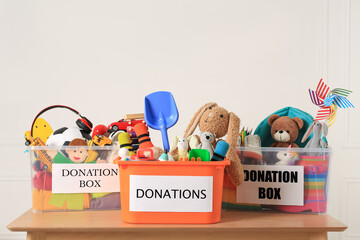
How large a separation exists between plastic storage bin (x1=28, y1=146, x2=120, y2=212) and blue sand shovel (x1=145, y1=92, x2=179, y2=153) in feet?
0.48

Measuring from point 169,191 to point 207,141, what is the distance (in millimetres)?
180

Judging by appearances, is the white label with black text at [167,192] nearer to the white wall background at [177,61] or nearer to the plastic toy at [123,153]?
the plastic toy at [123,153]

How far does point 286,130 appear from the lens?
110cm

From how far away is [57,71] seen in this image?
2180 mm

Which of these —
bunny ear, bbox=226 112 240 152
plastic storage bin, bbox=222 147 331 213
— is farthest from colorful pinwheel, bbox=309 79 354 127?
bunny ear, bbox=226 112 240 152

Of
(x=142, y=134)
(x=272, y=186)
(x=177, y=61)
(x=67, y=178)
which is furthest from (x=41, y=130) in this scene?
(x=177, y=61)

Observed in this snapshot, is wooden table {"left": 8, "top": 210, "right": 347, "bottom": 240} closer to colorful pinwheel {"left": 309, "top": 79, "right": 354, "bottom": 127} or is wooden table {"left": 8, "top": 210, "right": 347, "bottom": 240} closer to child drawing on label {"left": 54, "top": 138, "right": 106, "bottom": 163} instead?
child drawing on label {"left": 54, "top": 138, "right": 106, "bottom": 163}

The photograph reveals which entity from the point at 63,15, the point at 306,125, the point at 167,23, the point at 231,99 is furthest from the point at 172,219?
the point at 63,15

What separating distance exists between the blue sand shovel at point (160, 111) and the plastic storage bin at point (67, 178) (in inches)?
5.7

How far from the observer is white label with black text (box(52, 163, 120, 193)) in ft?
3.17

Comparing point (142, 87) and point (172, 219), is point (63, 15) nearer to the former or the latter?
point (142, 87)

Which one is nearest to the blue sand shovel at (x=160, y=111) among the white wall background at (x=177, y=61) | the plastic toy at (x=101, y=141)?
the plastic toy at (x=101, y=141)

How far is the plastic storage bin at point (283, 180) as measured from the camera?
98cm

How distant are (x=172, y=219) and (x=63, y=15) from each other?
64.7 inches
